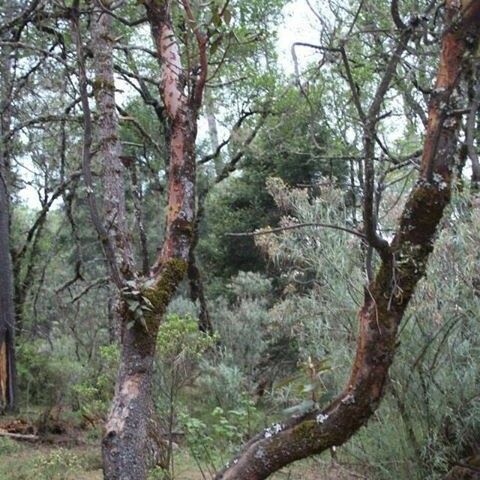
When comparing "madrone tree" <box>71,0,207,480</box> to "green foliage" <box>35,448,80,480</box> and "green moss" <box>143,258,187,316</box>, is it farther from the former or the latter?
"green foliage" <box>35,448,80,480</box>

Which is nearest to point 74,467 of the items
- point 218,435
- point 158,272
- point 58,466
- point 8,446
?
point 58,466

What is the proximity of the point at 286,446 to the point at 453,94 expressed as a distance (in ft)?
4.42

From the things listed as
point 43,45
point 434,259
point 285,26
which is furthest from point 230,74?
point 434,259

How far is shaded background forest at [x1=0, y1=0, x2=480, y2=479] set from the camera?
3.63 meters

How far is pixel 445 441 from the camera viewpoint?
14.4ft

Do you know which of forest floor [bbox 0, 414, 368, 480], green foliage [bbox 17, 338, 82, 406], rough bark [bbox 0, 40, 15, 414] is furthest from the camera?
green foliage [bbox 17, 338, 82, 406]

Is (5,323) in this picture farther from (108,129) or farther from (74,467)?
(108,129)

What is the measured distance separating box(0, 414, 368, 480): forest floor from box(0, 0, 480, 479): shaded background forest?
0.16 ft

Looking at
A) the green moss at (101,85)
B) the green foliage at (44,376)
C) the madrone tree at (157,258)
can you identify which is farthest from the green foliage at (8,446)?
the green moss at (101,85)

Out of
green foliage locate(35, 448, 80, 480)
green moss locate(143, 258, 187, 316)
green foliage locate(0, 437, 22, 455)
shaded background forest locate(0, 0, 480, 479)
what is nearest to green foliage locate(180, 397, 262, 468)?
shaded background forest locate(0, 0, 480, 479)

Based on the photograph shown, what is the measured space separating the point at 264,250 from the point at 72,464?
2647 millimetres

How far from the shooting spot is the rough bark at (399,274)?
2.08 meters

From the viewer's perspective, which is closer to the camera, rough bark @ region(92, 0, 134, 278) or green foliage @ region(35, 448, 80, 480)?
rough bark @ region(92, 0, 134, 278)

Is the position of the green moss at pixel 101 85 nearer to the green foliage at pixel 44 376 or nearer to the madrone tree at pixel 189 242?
the madrone tree at pixel 189 242
